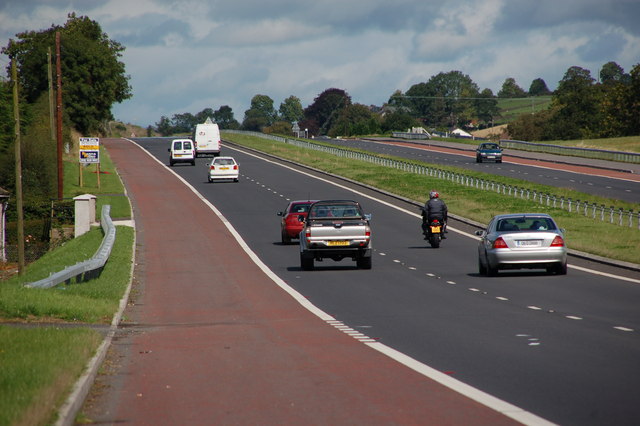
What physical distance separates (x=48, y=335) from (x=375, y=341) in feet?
14.3

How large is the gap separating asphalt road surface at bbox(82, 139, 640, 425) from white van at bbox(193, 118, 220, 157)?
188 ft

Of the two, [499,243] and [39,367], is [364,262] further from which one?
[39,367]

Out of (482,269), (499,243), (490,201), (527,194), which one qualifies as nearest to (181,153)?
(490,201)

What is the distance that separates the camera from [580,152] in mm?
96125

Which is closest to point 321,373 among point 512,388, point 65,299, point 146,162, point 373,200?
point 512,388

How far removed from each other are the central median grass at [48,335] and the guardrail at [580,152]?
6518 cm

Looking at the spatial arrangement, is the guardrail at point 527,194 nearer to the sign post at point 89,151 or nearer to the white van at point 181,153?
the white van at point 181,153

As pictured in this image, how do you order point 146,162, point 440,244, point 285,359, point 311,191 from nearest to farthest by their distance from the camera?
1. point 285,359
2. point 440,244
3. point 311,191
4. point 146,162

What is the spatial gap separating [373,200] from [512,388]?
44.6 m

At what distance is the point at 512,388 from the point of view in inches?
404

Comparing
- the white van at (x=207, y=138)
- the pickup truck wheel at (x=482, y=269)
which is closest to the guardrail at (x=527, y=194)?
the white van at (x=207, y=138)

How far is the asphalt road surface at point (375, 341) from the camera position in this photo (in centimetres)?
949

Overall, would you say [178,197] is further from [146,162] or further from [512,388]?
[512,388]

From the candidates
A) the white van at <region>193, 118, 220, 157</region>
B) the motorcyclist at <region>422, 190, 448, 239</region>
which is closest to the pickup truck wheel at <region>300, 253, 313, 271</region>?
the motorcyclist at <region>422, 190, 448, 239</region>
